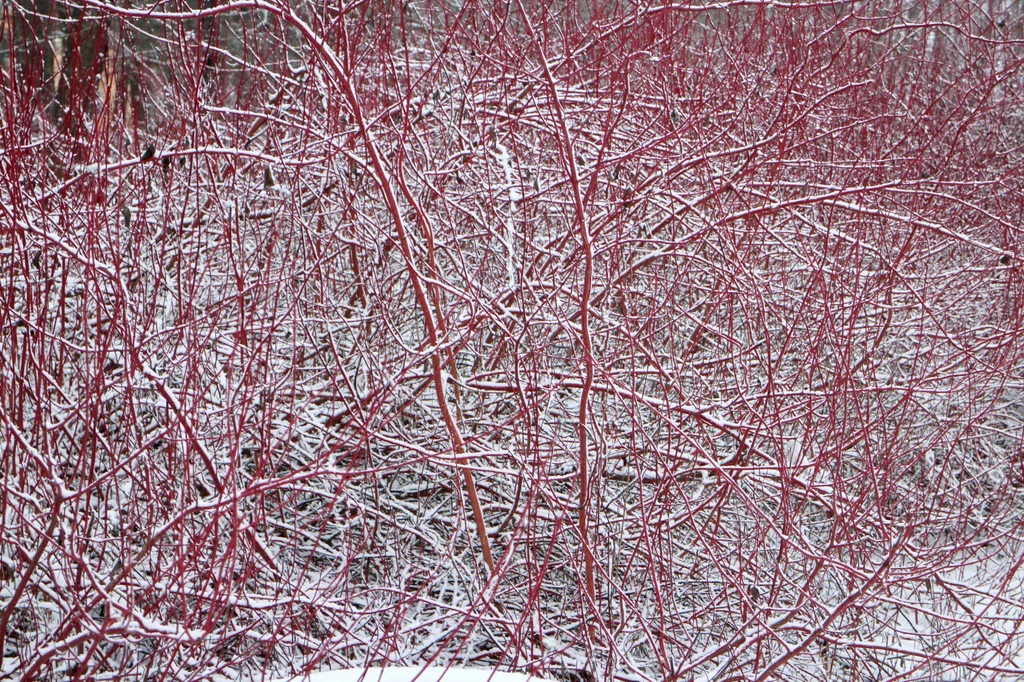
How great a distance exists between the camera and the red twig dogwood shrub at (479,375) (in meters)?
2.96

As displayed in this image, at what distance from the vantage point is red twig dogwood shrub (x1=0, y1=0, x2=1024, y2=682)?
2963 mm

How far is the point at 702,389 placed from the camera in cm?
404

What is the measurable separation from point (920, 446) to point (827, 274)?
114 cm

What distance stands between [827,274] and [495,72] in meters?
2.15

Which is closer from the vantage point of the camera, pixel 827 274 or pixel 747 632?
pixel 747 632

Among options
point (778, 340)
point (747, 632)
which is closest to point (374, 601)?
point (747, 632)

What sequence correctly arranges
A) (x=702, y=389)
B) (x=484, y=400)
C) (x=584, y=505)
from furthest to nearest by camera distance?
(x=484, y=400), (x=702, y=389), (x=584, y=505)

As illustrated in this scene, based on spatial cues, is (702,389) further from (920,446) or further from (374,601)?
(374,601)

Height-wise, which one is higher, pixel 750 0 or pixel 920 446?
pixel 750 0

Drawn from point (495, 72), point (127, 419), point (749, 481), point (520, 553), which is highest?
point (495, 72)

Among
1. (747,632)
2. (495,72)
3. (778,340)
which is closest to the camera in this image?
(747,632)

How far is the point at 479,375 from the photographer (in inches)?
161

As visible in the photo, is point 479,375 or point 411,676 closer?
point 411,676

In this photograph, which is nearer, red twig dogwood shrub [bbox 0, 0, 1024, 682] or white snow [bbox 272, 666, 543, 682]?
white snow [bbox 272, 666, 543, 682]
